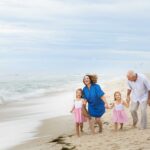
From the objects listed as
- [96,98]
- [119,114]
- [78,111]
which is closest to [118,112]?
[119,114]

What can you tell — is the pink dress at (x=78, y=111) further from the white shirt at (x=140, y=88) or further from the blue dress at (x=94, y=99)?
the white shirt at (x=140, y=88)

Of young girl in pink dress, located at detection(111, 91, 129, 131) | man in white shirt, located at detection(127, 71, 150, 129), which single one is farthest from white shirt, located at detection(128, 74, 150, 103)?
young girl in pink dress, located at detection(111, 91, 129, 131)

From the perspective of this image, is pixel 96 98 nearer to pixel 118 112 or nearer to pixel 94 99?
pixel 94 99

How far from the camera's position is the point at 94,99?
39.0ft

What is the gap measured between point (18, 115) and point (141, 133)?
28.3 ft

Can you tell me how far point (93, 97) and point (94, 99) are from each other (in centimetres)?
6

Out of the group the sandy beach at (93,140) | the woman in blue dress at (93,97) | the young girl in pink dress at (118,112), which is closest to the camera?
the sandy beach at (93,140)

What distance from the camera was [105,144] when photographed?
10094mm

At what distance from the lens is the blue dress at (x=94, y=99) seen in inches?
466

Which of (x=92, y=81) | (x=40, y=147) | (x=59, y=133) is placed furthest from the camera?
(x=59, y=133)

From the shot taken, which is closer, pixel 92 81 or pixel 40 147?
pixel 40 147

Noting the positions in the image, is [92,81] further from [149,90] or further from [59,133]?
[59,133]

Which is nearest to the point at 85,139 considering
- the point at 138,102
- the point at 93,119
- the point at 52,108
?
the point at 93,119

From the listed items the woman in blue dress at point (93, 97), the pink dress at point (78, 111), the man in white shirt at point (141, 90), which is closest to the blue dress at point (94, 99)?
the woman in blue dress at point (93, 97)
